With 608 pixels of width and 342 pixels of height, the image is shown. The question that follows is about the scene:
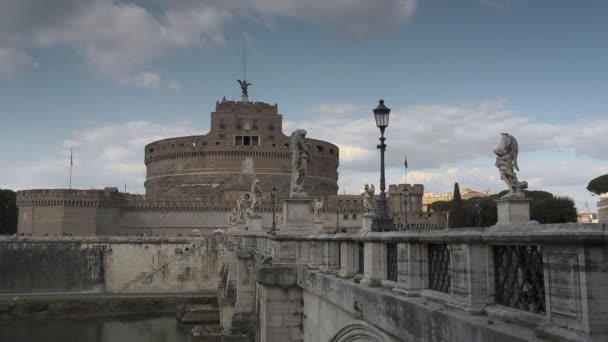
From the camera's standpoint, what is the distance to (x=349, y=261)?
8258 mm

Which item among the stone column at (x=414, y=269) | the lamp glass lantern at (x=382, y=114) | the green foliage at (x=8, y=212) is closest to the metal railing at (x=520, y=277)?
the stone column at (x=414, y=269)

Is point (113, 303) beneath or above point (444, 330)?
beneath

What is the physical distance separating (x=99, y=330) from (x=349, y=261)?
31.4m

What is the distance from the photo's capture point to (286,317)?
1143 cm

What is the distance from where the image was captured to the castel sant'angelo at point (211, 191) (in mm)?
63125

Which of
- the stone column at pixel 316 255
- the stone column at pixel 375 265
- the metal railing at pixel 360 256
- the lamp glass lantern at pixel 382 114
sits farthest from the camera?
the lamp glass lantern at pixel 382 114

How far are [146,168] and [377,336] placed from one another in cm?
8317

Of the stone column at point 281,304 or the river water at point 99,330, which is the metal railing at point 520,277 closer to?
the stone column at point 281,304

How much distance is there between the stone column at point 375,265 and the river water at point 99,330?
26.9 meters

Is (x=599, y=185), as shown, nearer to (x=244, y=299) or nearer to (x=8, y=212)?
(x=244, y=299)

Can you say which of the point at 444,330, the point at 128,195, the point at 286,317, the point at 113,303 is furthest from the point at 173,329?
the point at 128,195

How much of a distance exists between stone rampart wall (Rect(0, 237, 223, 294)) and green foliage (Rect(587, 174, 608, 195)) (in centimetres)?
3308

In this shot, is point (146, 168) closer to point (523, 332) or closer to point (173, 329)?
point (173, 329)

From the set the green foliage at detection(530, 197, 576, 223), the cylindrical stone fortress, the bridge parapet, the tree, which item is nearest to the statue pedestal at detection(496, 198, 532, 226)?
the bridge parapet
